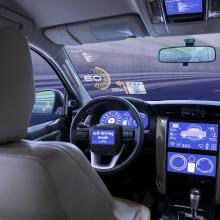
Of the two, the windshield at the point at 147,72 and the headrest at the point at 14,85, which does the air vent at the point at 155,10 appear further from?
the windshield at the point at 147,72

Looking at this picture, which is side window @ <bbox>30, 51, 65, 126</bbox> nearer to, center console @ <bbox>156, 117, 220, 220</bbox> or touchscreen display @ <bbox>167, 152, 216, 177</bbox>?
center console @ <bbox>156, 117, 220, 220</bbox>

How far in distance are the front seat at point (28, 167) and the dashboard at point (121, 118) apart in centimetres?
155

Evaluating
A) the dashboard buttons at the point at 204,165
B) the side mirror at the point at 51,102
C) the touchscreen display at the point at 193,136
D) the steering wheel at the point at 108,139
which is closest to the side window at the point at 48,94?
the side mirror at the point at 51,102

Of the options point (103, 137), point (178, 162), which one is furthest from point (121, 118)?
point (178, 162)

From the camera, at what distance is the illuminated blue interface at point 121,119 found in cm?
280

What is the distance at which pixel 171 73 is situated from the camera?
607 cm

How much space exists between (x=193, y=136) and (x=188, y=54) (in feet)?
2.54

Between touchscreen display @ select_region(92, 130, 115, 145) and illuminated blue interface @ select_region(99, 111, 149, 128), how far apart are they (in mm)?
212

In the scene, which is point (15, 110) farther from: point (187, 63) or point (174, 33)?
point (187, 63)

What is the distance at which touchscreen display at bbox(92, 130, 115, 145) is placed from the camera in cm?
254

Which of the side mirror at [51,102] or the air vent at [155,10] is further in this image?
the side mirror at [51,102]

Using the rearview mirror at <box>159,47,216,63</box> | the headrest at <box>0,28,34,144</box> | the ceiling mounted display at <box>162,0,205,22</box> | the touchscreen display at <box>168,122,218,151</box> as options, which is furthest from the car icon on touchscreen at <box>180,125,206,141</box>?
the headrest at <box>0,28,34,144</box>

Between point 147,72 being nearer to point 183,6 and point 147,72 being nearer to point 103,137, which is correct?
point 103,137

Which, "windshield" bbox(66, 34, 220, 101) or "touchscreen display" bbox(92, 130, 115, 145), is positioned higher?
"windshield" bbox(66, 34, 220, 101)
